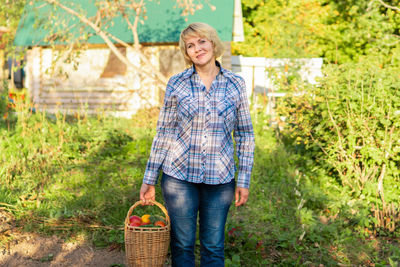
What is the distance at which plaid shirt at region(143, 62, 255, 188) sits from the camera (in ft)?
8.57

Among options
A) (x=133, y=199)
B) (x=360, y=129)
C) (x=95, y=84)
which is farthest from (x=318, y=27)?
(x=133, y=199)

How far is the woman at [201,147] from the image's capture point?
8.59ft

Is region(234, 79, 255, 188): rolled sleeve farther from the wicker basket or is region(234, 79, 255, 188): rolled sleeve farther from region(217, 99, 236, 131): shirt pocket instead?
the wicker basket

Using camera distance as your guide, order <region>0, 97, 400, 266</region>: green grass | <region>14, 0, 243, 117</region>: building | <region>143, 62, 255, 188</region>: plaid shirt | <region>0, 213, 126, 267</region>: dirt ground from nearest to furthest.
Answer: <region>143, 62, 255, 188</region>: plaid shirt < <region>0, 213, 126, 267</region>: dirt ground < <region>0, 97, 400, 266</region>: green grass < <region>14, 0, 243, 117</region>: building

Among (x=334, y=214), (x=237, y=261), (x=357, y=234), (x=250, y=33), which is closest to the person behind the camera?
(x=237, y=261)

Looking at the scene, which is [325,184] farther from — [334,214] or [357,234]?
[357,234]

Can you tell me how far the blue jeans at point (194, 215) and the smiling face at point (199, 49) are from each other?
737 mm

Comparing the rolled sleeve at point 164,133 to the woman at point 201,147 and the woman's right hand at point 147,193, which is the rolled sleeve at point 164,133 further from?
the woman's right hand at point 147,193

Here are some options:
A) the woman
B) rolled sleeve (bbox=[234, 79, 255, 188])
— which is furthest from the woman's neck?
rolled sleeve (bbox=[234, 79, 255, 188])

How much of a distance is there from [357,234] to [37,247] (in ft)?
10.3

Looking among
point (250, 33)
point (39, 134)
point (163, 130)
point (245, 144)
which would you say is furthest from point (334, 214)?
point (250, 33)

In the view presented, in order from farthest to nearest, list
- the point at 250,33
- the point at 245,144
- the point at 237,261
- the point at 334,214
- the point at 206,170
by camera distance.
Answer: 1. the point at 250,33
2. the point at 334,214
3. the point at 237,261
4. the point at 245,144
5. the point at 206,170

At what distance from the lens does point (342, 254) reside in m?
4.06

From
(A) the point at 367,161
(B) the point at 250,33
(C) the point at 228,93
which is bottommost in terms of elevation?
(A) the point at 367,161
